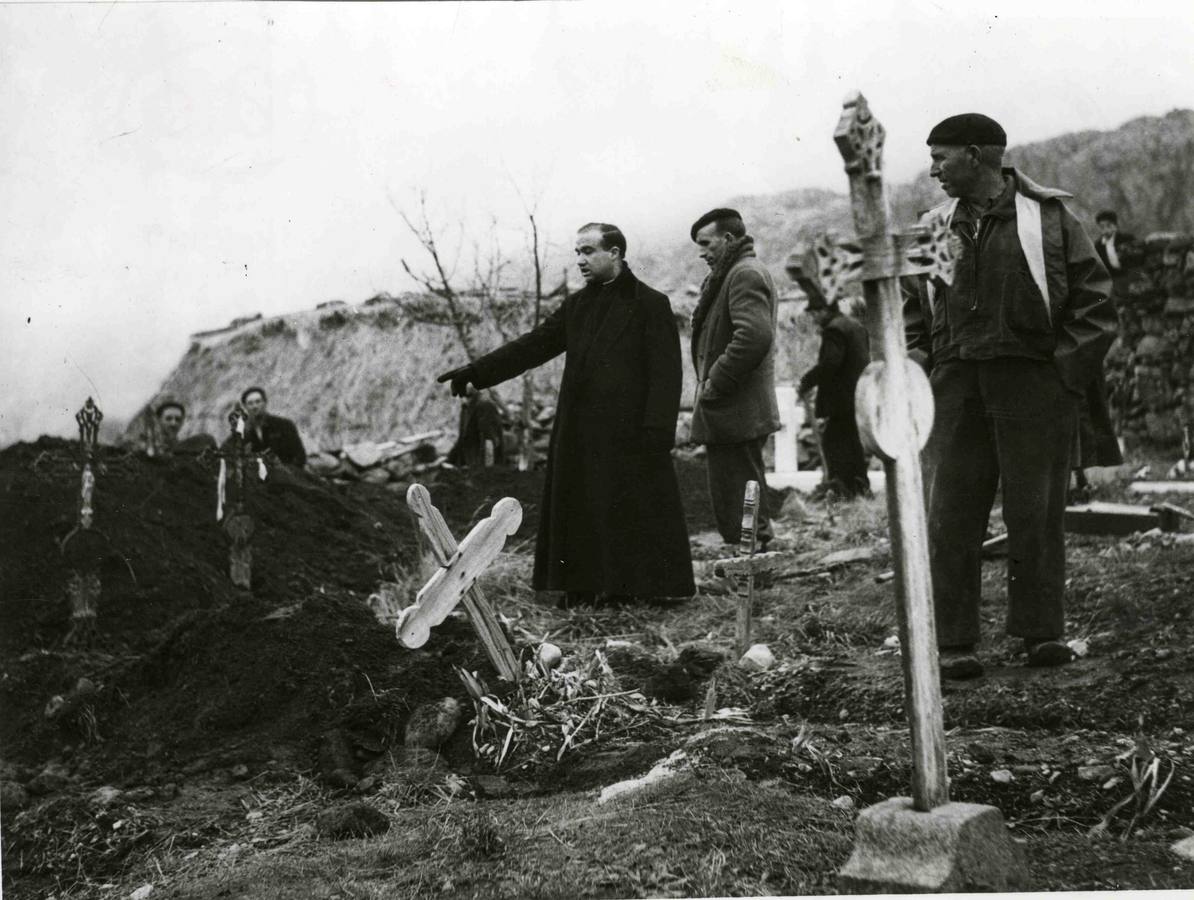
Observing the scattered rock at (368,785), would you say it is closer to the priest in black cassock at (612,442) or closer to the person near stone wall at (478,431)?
the priest in black cassock at (612,442)

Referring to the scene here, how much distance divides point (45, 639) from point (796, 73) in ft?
13.7

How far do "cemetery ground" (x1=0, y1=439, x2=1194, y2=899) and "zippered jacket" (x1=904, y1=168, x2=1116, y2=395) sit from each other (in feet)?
3.51

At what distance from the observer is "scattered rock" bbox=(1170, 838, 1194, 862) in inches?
129

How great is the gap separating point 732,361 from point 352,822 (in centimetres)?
304

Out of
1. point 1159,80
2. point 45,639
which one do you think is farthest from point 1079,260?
point 45,639

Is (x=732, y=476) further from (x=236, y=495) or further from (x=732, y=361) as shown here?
(x=236, y=495)

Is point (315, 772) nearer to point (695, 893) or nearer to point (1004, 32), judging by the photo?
point (695, 893)

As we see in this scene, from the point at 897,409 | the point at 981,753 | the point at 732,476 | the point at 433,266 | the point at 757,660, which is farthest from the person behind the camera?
the point at 433,266

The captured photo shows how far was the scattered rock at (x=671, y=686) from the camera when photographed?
500cm

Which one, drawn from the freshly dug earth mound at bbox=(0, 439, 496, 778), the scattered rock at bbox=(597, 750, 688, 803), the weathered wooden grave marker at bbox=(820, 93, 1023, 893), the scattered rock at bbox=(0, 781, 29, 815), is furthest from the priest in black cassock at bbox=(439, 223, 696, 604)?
the weathered wooden grave marker at bbox=(820, 93, 1023, 893)

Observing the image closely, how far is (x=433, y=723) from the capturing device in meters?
4.77

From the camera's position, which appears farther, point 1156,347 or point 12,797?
point 1156,347

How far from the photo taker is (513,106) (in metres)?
6.23

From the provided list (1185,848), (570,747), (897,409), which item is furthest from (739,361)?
(1185,848)
